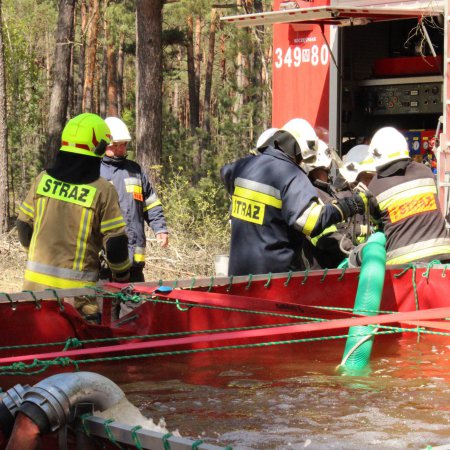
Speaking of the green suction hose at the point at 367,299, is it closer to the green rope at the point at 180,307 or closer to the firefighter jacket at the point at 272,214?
the firefighter jacket at the point at 272,214

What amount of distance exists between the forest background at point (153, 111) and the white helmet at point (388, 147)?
16.3 ft

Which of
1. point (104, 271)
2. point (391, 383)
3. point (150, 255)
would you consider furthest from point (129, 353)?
point (150, 255)

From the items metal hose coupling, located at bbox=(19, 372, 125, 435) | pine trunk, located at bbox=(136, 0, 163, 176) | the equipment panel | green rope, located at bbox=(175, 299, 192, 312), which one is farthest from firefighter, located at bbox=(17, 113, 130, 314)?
pine trunk, located at bbox=(136, 0, 163, 176)

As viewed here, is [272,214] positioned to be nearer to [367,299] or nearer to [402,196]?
[367,299]

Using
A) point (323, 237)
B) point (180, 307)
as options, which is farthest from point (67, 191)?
point (323, 237)

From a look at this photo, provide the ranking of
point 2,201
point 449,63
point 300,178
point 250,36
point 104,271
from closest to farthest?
point 300,178 → point 104,271 → point 449,63 → point 2,201 → point 250,36

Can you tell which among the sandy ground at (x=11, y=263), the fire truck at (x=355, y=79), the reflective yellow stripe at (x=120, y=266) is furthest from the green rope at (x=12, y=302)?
the sandy ground at (x=11, y=263)

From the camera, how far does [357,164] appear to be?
25.4 feet

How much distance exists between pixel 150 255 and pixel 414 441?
25.8 ft

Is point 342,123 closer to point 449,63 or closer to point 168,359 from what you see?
point 449,63

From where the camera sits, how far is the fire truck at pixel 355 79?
11773 millimetres

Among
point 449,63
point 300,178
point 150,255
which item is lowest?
point 150,255

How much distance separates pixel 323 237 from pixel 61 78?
1492 cm

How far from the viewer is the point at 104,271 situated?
717cm
